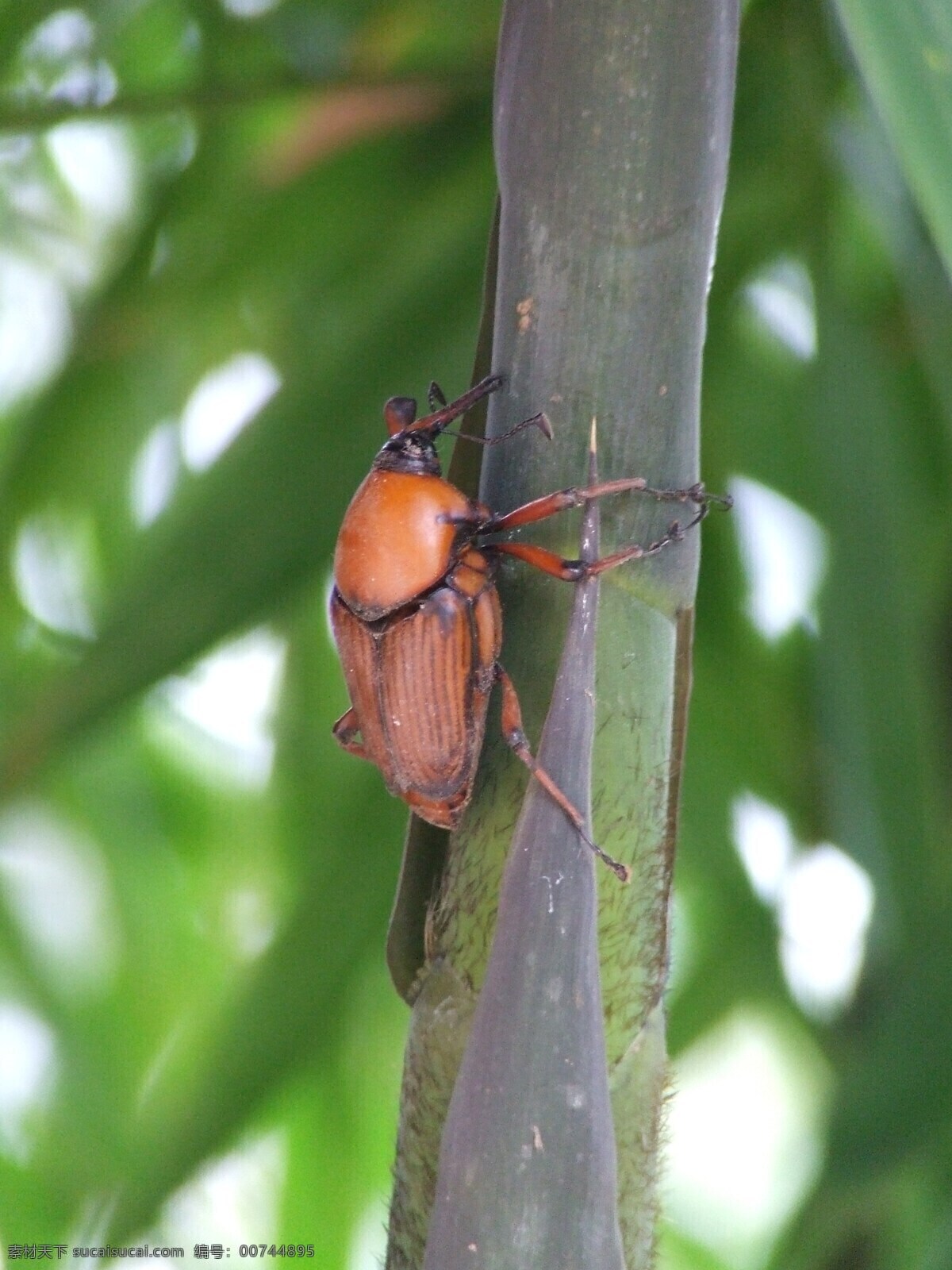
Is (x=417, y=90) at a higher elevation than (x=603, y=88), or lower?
higher

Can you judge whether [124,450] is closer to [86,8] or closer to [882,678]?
[86,8]

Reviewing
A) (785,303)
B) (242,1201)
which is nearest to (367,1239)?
(242,1201)

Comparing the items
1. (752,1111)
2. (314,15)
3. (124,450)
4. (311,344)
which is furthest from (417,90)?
(752,1111)

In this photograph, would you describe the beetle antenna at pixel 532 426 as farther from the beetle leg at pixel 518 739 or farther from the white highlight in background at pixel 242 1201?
the white highlight in background at pixel 242 1201

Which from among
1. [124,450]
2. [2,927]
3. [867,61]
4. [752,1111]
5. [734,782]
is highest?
[124,450]

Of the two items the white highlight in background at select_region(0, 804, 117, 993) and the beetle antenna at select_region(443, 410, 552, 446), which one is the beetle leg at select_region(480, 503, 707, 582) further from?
the white highlight in background at select_region(0, 804, 117, 993)

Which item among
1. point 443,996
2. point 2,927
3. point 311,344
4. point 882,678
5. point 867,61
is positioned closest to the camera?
point 867,61

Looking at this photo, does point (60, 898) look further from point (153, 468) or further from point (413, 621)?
point (413, 621)

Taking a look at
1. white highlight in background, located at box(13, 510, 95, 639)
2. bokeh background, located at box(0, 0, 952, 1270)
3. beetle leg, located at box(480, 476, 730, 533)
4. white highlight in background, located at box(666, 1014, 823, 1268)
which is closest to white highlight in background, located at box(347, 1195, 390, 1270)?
bokeh background, located at box(0, 0, 952, 1270)
